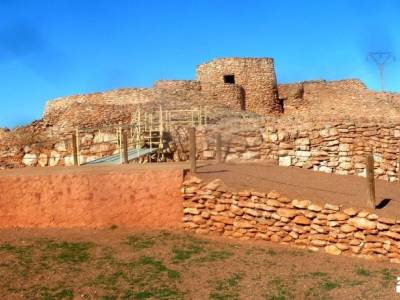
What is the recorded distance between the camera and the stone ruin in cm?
1627

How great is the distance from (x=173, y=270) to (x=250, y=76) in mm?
24399

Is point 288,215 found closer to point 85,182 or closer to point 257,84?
point 85,182

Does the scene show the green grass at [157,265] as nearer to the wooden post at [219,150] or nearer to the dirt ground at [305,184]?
the dirt ground at [305,184]

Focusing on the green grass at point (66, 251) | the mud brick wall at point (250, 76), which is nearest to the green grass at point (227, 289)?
the green grass at point (66, 251)

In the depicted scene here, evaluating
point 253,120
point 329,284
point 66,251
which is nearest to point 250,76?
point 253,120

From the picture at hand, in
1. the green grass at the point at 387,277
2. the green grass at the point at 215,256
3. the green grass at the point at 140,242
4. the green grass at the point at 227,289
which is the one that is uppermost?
the green grass at the point at 140,242

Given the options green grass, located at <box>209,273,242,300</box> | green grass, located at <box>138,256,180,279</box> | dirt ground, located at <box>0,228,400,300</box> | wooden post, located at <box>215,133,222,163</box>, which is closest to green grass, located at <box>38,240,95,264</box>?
dirt ground, located at <box>0,228,400,300</box>

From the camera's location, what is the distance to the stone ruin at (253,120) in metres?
16.3

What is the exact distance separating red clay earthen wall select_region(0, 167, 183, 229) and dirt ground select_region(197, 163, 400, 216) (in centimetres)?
112

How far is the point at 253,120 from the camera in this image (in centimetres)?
1986

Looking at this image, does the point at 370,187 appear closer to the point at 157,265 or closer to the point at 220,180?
the point at 220,180

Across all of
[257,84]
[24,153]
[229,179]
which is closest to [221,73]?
[257,84]

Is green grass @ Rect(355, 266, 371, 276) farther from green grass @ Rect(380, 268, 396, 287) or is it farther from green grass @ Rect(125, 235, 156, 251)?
green grass @ Rect(125, 235, 156, 251)

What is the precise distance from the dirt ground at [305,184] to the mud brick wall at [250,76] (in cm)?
1776
